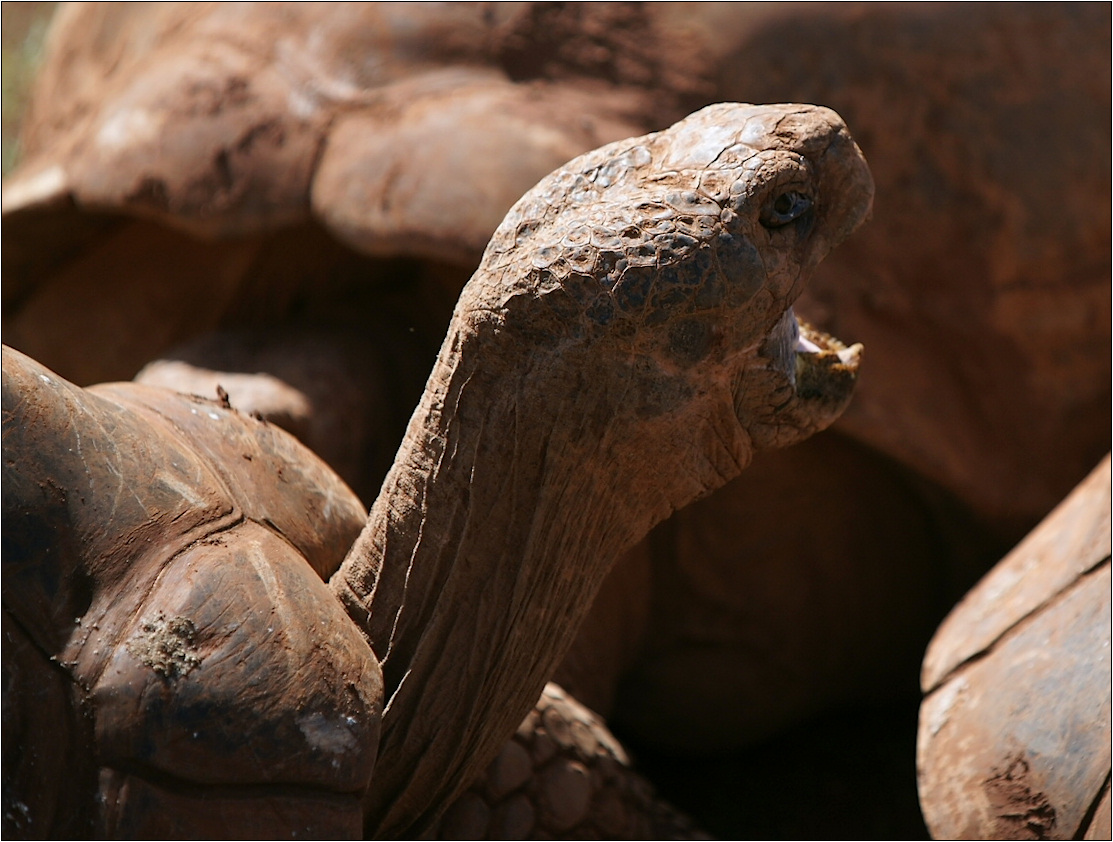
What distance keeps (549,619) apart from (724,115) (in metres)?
0.66

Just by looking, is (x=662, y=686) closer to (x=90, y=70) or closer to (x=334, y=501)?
(x=334, y=501)

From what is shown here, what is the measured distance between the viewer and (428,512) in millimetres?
1513

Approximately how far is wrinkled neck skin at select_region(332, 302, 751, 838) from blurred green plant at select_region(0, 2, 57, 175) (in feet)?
9.50

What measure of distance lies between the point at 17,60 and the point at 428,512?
4195mm

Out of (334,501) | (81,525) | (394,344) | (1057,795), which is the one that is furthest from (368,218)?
(1057,795)

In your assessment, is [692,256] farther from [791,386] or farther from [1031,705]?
[1031,705]

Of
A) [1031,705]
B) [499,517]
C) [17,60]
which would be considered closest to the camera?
[499,517]

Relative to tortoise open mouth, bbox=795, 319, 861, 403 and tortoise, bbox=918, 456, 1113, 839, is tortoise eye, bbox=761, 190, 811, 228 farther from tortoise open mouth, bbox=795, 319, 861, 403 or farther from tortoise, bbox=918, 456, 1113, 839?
tortoise, bbox=918, 456, 1113, 839

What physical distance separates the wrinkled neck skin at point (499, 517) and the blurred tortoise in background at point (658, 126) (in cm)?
88

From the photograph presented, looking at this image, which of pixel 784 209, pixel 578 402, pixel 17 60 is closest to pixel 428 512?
pixel 578 402

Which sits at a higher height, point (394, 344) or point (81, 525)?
point (81, 525)

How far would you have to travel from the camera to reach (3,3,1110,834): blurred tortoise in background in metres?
2.50

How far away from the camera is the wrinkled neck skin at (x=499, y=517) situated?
1434 mm

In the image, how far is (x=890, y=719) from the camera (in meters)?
3.13
